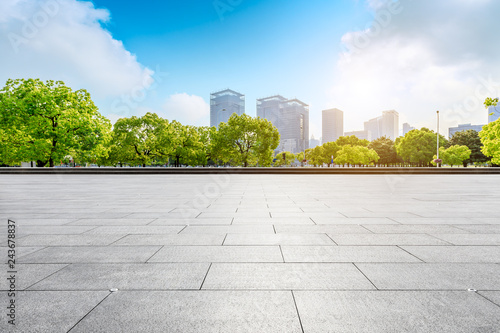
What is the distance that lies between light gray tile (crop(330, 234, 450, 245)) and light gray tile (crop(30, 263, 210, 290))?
2527 millimetres

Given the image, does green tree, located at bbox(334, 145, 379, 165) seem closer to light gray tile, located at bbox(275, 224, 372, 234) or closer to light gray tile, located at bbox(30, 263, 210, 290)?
light gray tile, located at bbox(275, 224, 372, 234)

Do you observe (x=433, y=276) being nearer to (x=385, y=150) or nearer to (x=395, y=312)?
(x=395, y=312)

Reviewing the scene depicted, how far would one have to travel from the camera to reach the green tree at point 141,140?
151 feet

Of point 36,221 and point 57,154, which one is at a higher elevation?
point 57,154

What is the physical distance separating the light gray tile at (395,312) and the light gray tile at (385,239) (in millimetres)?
1782

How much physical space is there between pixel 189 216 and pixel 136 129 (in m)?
44.7

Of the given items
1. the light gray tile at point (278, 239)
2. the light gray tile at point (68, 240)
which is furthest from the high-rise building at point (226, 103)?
the light gray tile at point (278, 239)

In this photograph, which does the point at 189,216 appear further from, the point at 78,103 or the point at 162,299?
the point at 78,103

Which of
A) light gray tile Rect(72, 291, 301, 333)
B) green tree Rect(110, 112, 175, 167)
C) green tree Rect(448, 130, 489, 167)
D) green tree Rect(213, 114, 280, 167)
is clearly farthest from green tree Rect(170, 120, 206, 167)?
green tree Rect(448, 130, 489, 167)

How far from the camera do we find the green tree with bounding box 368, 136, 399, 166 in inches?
3418

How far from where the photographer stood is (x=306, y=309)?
2.53 m

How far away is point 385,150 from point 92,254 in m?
94.5

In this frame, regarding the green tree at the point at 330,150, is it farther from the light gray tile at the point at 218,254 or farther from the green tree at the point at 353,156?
the light gray tile at the point at 218,254

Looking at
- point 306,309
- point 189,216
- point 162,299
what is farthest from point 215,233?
point 306,309
